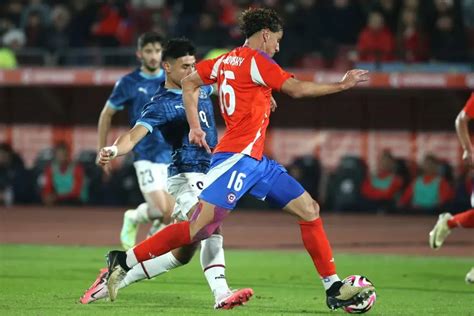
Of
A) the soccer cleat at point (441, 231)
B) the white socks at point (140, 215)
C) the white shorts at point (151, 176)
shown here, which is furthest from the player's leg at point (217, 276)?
the white socks at point (140, 215)

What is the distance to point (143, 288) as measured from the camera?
10.8 metres

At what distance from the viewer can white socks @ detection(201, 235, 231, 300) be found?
9.02 m

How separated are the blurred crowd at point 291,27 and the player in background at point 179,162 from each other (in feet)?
38.1

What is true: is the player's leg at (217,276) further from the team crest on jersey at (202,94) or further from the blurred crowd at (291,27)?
the blurred crowd at (291,27)

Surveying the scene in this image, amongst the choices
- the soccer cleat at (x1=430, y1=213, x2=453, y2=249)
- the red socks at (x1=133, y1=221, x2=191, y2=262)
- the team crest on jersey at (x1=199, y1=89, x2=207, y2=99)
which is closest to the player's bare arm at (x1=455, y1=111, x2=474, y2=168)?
the soccer cleat at (x1=430, y1=213, x2=453, y2=249)

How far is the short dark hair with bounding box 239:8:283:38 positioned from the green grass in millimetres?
2186

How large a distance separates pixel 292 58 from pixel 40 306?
45.1 feet

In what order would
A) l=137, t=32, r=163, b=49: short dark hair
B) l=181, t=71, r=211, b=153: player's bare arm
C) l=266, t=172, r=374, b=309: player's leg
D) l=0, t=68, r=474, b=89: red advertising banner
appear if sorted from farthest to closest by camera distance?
l=0, t=68, r=474, b=89: red advertising banner → l=137, t=32, r=163, b=49: short dark hair → l=181, t=71, r=211, b=153: player's bare arm → l=266, t=172, r=374, b=309: player's leg

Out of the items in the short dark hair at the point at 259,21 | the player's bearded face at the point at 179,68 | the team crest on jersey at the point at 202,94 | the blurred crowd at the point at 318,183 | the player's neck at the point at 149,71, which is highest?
the short dark hair at the point at 259,21

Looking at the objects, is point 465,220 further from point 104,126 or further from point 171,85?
point 104,126

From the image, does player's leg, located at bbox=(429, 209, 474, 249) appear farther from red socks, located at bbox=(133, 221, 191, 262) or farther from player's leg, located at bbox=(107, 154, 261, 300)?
red socks, located at bbox=(133, 221, 191, 262)

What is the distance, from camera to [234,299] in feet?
→ 28.6

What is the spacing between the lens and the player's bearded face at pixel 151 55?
12805 mm

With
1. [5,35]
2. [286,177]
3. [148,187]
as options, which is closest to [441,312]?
[286,177]
